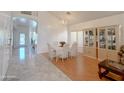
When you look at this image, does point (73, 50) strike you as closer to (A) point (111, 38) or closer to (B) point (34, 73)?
(A) point (111, 38)

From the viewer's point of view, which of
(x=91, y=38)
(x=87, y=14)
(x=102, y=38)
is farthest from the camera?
(x=91, y=38)

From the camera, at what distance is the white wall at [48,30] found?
27.0 ft

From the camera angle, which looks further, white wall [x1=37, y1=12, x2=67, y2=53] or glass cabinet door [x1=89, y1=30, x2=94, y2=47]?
white wall [x1=37, y1=12, x2=67, y2=53]

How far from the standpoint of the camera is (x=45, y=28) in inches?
331

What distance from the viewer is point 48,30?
8.55 m

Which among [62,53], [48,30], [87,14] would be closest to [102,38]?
[87,14]

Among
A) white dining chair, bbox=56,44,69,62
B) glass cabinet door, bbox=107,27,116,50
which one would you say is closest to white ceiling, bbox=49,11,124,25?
glass cabinet door, bbox=107,27,116,50

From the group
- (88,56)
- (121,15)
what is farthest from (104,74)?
(88,56)

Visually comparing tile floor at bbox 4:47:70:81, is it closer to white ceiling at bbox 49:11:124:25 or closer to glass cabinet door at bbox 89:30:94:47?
glass cabinet door at bbox 89:30:94:47

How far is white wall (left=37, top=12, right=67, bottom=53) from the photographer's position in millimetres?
8242

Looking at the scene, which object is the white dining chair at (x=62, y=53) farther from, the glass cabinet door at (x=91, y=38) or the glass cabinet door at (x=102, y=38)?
the glass cabinet door at (x=102, y=38)

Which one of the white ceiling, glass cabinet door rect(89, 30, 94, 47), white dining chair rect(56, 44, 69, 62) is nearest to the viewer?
the white ceiling
